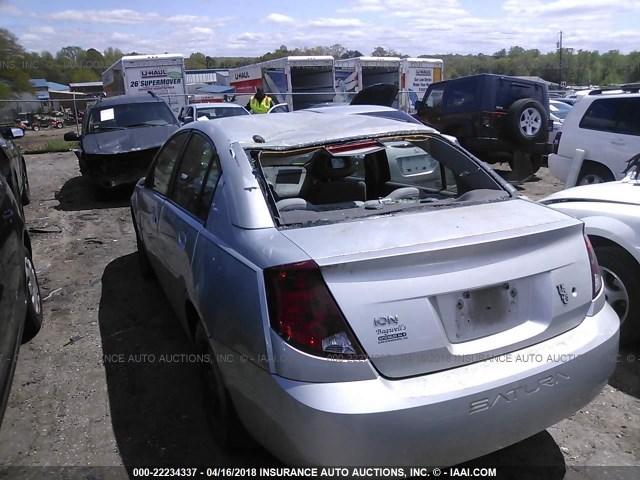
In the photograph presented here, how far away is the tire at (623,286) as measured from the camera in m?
3.59

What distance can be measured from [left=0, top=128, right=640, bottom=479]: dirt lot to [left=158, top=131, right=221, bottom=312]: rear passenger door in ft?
1.99

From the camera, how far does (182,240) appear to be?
10.8 ft

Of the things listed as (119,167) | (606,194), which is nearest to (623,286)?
(606,194)

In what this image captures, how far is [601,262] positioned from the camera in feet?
12.3

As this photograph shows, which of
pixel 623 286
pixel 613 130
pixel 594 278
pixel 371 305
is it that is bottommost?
pixel 623 286

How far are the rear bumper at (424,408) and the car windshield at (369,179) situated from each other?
856mm

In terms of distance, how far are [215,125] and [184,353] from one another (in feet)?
5.70

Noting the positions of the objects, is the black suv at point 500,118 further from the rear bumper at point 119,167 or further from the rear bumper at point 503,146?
the rear bumper at point 119,167

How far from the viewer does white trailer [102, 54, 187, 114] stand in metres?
19.6

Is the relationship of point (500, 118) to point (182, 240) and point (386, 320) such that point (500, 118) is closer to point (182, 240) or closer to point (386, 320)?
point (182, 240)

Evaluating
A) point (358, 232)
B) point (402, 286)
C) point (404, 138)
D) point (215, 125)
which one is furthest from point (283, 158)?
point (402, 286)

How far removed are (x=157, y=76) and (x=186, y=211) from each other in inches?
726

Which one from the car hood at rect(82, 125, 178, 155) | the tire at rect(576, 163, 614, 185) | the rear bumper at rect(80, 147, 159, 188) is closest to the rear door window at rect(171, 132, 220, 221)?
the rear bumper at rect(80, 147, 159, 188)

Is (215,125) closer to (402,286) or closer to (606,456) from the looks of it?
(402,286)
